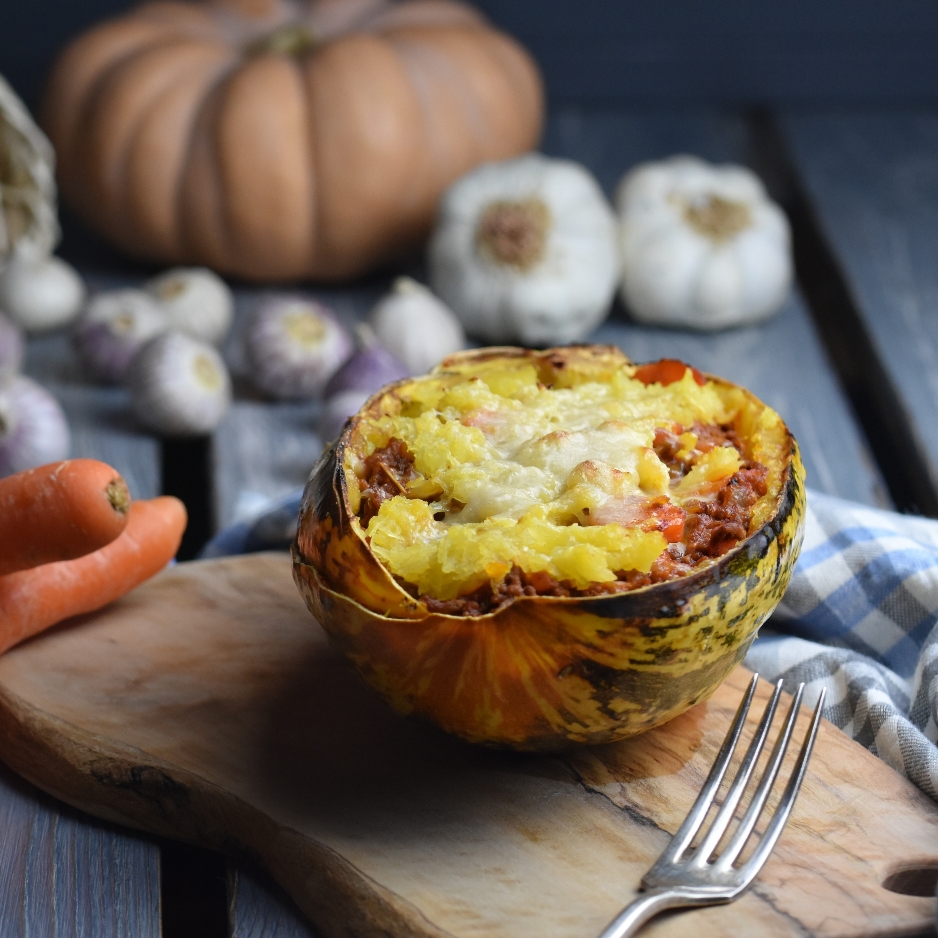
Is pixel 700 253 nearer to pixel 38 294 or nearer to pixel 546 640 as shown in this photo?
pixel 38 294

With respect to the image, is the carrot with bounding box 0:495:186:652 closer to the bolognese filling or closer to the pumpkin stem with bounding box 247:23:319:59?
the bolognese filling

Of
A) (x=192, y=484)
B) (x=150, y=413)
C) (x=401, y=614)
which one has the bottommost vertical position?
(x=192, y=484)

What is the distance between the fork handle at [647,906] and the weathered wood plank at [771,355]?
147cm

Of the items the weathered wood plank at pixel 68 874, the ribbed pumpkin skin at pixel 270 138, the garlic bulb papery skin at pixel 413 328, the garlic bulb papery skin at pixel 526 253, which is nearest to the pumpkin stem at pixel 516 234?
the garlic bulb papery skin at pixel 526 253

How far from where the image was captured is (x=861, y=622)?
6.68ft

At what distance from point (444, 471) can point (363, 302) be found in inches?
77.0

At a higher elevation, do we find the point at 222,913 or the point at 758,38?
the point at 758,38

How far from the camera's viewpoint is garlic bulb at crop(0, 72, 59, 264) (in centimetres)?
316

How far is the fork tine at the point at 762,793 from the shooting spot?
150cm

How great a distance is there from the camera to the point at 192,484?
288 cm

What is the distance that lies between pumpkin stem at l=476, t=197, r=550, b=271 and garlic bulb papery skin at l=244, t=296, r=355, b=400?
19.0 inches

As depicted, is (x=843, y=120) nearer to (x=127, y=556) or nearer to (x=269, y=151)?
(x=269, y=151)

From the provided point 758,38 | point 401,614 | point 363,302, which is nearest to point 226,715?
point 401,614

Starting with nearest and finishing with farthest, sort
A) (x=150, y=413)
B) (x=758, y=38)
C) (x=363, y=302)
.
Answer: (x=150, y=413) < (x=363, y=302) < (x=758, y=38)
